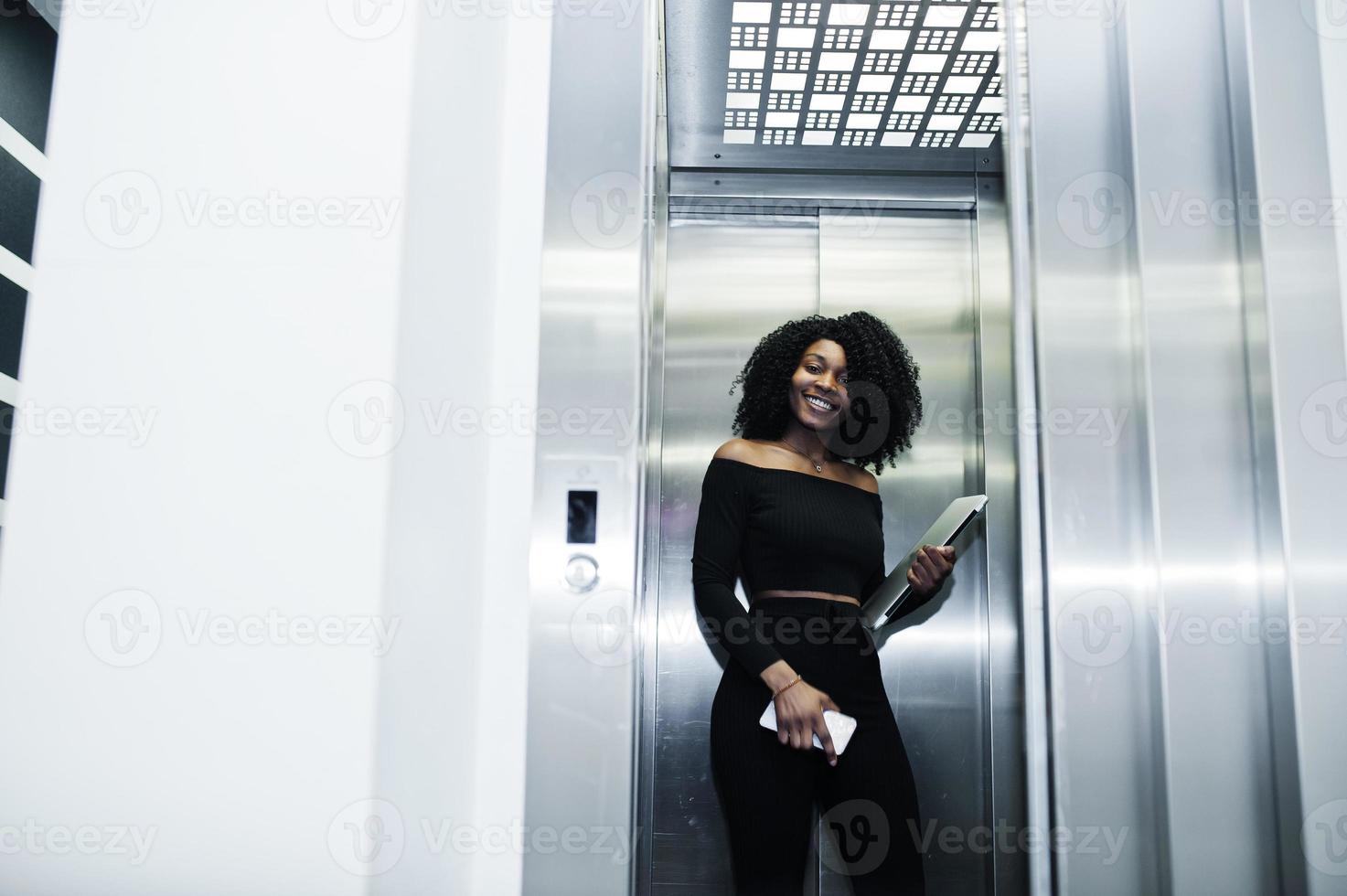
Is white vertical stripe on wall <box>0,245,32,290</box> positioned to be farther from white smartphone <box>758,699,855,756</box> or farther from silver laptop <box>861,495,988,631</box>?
silver laptop <box>861,495,988,631</box>

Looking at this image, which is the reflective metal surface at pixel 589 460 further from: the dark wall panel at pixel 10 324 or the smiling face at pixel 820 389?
the dark wall panel at pixel 10 324

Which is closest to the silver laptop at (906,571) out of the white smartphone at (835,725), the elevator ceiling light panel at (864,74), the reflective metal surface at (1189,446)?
A: the white smartphone at (835,725)

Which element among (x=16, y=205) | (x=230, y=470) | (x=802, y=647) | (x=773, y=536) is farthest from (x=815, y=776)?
(x=16, y=205)

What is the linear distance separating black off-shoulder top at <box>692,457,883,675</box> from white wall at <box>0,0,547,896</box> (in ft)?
2.89

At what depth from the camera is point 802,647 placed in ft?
6.88

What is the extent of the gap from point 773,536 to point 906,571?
0.39 m

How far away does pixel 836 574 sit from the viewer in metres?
2.19

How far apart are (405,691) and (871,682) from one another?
1.24 m

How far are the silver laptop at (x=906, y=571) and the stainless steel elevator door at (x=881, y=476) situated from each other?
488 millimetres

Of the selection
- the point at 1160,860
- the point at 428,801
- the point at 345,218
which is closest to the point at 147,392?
the point at 345,218

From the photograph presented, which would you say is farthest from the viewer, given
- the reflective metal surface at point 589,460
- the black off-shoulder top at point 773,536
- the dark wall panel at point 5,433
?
the dark wall panel at point 5,433

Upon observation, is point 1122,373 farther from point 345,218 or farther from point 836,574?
point 345,218

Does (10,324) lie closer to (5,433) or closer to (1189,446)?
(5,433)

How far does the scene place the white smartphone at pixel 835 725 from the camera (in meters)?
1.95
